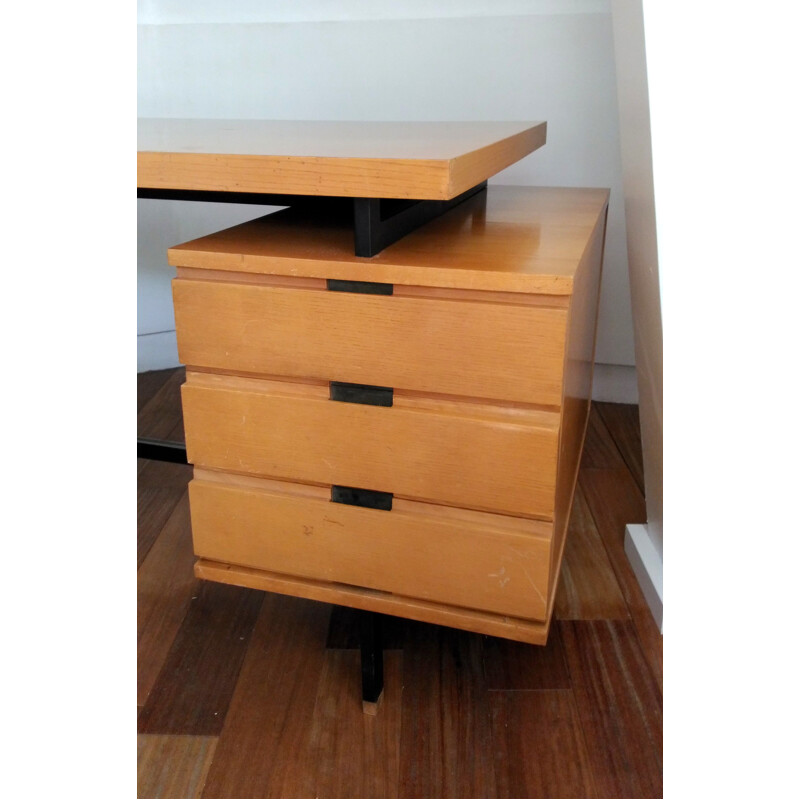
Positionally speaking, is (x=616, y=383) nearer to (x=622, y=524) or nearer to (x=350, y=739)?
(x=622, y=524)

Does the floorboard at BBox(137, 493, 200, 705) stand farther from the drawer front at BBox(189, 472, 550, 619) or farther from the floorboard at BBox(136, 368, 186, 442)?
the floorboard at BBox(136, 368, 186, 442)

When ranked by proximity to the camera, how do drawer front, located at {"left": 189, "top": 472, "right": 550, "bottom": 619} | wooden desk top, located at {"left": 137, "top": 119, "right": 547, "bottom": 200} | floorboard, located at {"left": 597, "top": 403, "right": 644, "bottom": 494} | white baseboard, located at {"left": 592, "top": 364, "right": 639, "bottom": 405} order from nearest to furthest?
wooden desk top, located at {"left": 137, "top": 119, "right": 547, "bottom": 200} → drawer front, located at {"left": 189, "top": 472, "right": 550, "bottom": 619} → floorboard, located at {"left": 597, "top": 403, "right": 644, "bottom": 494} → white baseboard, located at {"left": 592, "top": 364, "right": 639, "bottom": 405}

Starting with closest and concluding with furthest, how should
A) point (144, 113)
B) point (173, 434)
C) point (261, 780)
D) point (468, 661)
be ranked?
point (261, 780)
point (468, 661)
point (173, 434)
point (144, 113)

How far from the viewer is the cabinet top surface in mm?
755

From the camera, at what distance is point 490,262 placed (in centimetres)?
79

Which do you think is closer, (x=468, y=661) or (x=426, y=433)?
(x=426, y=433)

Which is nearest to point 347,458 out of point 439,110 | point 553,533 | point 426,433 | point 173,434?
point 426,433

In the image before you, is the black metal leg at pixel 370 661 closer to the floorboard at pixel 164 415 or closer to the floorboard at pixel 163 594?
the floorboard at pixel 163 594

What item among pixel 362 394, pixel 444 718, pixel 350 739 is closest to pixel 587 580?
pixel 444 718

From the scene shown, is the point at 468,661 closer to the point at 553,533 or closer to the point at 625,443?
the point at 553,533

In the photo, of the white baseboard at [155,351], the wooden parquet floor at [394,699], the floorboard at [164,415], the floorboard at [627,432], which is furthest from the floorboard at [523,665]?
the white baseboard at [155,351]

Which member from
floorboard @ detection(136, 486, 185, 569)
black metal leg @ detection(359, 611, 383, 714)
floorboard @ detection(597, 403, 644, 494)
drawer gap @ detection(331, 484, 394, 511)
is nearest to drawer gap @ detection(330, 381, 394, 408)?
Result: drawer gap @ detection(331, 484, 394, 511)

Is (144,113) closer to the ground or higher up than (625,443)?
higher up

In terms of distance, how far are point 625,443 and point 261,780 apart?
3.68 ft
